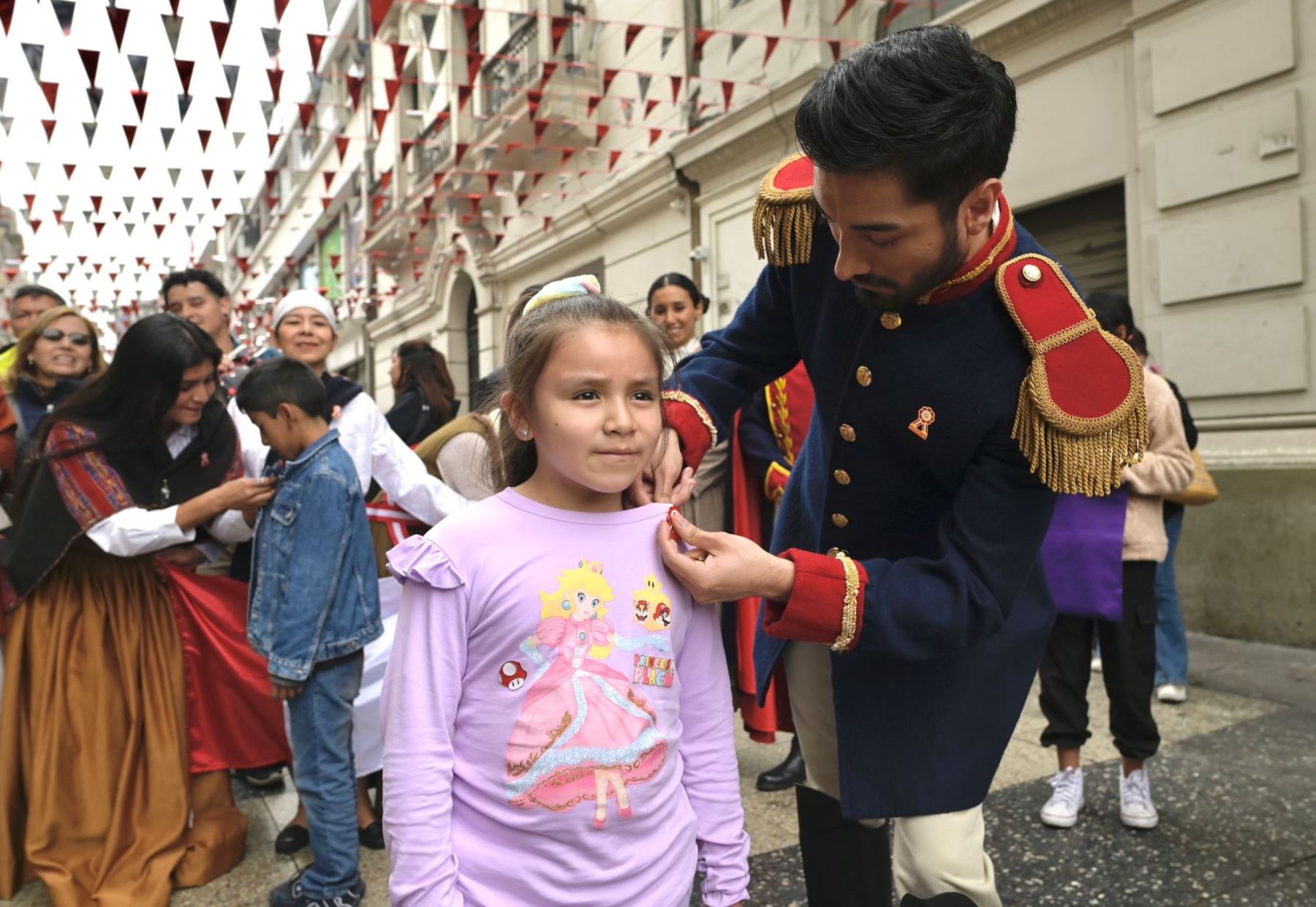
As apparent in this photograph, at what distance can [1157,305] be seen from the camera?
6.27 m

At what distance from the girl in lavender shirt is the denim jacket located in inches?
52.5

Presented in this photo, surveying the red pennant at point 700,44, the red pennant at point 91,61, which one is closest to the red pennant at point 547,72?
→ the red pennant at point 700,44

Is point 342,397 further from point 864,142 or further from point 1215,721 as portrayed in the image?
point 1215,721

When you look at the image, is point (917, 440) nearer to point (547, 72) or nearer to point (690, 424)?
point (690, 424)

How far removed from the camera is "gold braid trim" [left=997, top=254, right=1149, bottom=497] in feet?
5.04

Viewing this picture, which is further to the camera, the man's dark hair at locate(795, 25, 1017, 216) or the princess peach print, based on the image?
the princess peach print

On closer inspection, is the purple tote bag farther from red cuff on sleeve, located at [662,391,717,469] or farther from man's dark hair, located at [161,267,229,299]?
man's dark hair, located at [161,267,229,299]

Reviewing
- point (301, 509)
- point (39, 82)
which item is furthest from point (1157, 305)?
point (39, 82)

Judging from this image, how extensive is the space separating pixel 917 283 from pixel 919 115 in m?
0.28

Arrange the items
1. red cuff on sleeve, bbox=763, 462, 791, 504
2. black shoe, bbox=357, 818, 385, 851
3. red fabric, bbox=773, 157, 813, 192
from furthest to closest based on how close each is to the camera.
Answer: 1. red cuff on sleeve, bbox=763, 462, 791, 504
2. black shoe, bbox=357, 818, 385, 851
3. red fabric, bbox=773, 157, 813, 192

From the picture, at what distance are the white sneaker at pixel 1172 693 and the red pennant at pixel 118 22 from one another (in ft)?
21.5

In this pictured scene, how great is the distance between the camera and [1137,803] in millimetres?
3287

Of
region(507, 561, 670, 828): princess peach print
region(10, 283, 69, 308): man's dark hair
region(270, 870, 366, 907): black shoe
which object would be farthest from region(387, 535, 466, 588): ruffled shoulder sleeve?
region(10, 283, 69, 308): man's dark hair

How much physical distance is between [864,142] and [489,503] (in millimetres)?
790
